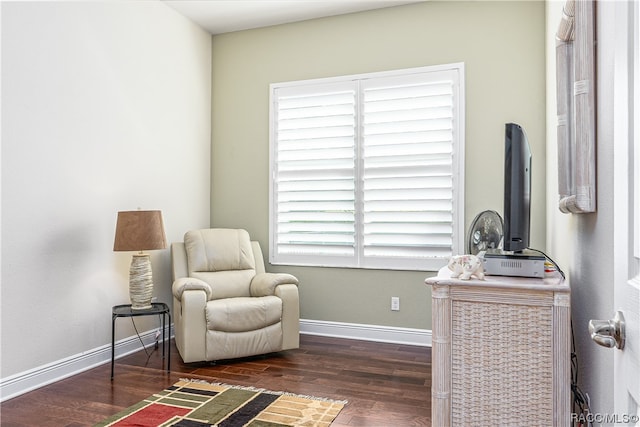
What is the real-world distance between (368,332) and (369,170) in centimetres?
149

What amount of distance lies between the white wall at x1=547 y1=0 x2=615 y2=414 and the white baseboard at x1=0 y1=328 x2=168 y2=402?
2926mm

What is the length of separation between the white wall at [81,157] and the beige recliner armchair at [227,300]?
0.42 metres

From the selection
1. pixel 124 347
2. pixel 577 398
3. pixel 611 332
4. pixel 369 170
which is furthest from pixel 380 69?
pixel 611 332

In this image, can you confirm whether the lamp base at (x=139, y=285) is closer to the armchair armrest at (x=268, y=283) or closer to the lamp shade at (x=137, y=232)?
the lamp shade at (x=137, y=232)

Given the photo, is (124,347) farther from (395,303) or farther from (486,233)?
(486,233)

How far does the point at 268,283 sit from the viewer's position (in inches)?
146

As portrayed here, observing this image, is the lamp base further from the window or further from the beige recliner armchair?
the window

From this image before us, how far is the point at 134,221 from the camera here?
316cm

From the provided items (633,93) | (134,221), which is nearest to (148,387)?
(134,221)

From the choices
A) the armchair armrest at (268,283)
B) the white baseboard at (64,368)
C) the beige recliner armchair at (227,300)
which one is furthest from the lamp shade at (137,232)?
the armchair armrest at (268,283)

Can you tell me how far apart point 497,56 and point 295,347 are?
2947 millimetres

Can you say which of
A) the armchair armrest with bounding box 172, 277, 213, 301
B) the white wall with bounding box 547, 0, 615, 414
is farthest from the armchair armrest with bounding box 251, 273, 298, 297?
the white wall with bounding box 547, 0, 615, 414

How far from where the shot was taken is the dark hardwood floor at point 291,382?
2518 millimetres

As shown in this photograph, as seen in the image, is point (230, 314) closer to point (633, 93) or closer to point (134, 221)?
point (134, 221)
